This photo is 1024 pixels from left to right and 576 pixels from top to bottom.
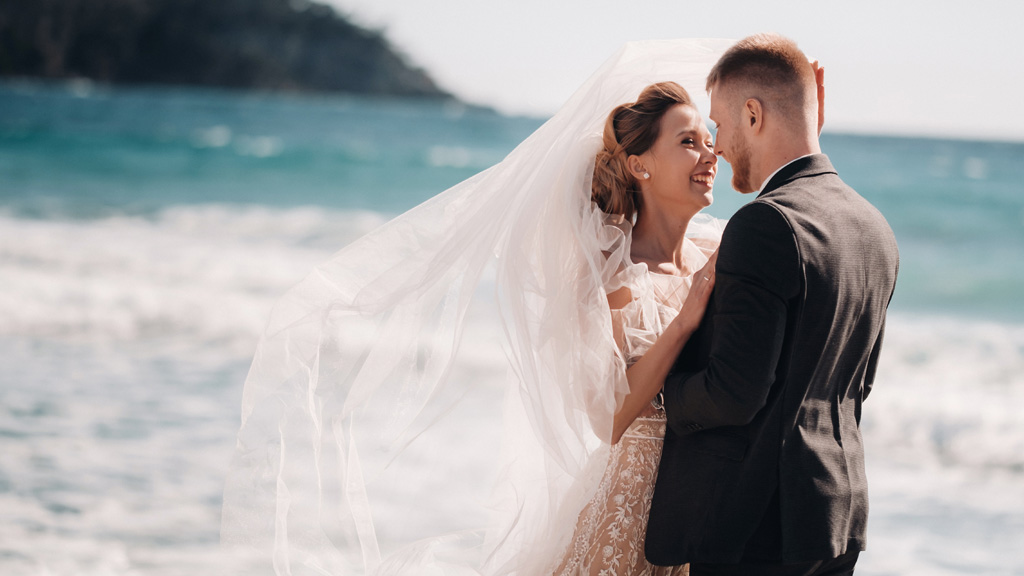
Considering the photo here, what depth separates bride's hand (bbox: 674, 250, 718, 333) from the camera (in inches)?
87.4

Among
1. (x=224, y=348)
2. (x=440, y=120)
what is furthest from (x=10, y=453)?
(x=440, y=120)

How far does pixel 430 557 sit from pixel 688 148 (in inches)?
56.5

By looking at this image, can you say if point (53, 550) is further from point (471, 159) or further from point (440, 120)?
point (440, 120)

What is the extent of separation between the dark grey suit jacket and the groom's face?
11 cm

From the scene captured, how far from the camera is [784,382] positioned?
6.70ft

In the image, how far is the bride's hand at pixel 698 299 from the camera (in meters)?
2.22

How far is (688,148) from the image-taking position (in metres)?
2.66

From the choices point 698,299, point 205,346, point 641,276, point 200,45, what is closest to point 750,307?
point 698,299

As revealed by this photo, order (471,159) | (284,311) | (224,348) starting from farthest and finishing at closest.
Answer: (471,159) < (224,348) < (284,311)

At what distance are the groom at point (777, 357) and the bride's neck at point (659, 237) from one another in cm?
49

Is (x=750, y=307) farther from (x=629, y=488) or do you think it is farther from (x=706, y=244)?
(x=706, y=244)

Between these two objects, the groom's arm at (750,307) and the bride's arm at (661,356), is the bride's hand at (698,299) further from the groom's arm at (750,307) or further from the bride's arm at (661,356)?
the groom's arm at (750,307)

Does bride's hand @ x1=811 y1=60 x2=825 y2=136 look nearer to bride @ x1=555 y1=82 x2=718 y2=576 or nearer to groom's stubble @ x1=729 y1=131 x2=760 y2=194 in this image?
groom's stubble @ x1=729 y1=131 x2=760 y2=194

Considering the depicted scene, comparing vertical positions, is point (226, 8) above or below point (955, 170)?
above
